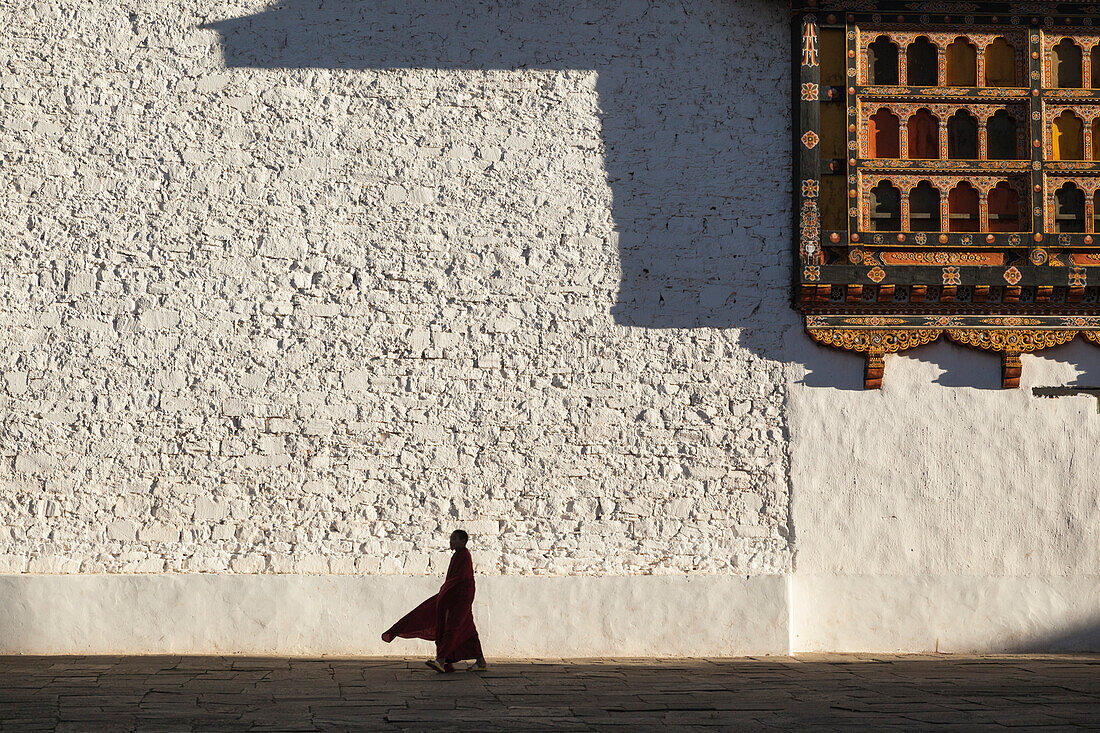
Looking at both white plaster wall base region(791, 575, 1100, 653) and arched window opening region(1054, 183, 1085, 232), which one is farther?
arched window opening region(1054, 183, 1085, 232)

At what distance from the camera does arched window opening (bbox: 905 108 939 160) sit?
8.54 m

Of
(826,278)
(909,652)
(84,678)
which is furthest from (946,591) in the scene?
(84,678)

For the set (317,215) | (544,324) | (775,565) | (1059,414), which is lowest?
(775,565)

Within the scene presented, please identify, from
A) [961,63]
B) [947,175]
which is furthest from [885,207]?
[961,63]

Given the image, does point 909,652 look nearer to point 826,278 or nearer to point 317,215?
point 826,278

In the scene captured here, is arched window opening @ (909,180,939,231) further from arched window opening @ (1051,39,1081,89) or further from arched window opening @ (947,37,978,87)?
arched window opening @ (1051,39,1081,89)

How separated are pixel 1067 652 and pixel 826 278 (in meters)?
3.47

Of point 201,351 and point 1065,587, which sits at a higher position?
point 201,351

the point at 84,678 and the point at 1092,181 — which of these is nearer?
the point at 84,678

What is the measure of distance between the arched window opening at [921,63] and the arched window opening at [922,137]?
262 mm

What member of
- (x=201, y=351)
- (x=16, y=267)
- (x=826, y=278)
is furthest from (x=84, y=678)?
(x=826, y=278)

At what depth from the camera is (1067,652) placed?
8336mm

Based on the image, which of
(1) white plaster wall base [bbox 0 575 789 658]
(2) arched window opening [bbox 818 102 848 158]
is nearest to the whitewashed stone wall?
(1) white plaster wall base [bbox 0 575 789 658]

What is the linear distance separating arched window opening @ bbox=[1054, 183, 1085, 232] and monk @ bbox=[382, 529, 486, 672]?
5332mm
